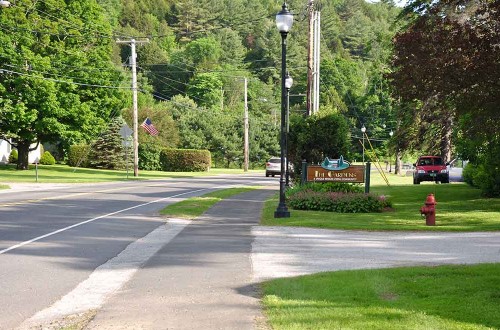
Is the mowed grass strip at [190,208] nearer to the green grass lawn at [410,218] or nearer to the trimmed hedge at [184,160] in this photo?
the green grass lawn at [410,218]

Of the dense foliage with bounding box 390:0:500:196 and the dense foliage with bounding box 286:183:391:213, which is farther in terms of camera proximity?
the dense foliage with bounding box 286:183:391:213

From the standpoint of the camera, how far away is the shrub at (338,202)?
21.7 metres

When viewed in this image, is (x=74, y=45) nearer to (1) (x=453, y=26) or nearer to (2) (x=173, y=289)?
(1) (x=453, y=26)

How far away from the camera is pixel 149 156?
219 feet

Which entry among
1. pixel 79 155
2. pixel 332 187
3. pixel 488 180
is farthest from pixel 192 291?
pixel 79 155

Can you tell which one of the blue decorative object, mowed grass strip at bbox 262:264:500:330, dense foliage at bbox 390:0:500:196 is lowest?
mowed grass strip at bbox 262:264:500:330

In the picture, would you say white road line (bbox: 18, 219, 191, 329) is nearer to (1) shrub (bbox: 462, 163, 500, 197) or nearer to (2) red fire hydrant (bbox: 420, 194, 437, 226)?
(2) red fire hydrant (bbox: 420, 194, 437, 226)

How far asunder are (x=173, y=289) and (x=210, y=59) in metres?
111

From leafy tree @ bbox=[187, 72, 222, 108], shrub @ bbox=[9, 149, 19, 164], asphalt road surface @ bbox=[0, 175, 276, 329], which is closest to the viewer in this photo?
asphalt road surface @ bbox=[0, 175, 276, 329]

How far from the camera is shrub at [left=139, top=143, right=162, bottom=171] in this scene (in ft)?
219

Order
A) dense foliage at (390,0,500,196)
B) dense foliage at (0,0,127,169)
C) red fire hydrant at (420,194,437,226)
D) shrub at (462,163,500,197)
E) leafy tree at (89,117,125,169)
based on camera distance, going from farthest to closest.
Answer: leafy tree at (89,117,125,169) < dense foliage at (0,0,127,169) < shrub at (462,163,500,197) < red fire hydrant at (420,194,437,226) < dense foliage at (390,0,500,196)

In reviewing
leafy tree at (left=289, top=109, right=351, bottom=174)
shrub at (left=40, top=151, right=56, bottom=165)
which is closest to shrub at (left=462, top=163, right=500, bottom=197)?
leafy tree at (left=289, top=109, right=351, bottom=174)

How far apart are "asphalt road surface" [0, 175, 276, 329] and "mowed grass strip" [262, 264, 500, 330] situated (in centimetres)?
A: 294

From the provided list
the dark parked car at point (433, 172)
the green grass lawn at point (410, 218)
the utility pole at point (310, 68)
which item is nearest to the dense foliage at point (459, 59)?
the green grass lawn at point (410, 218)
